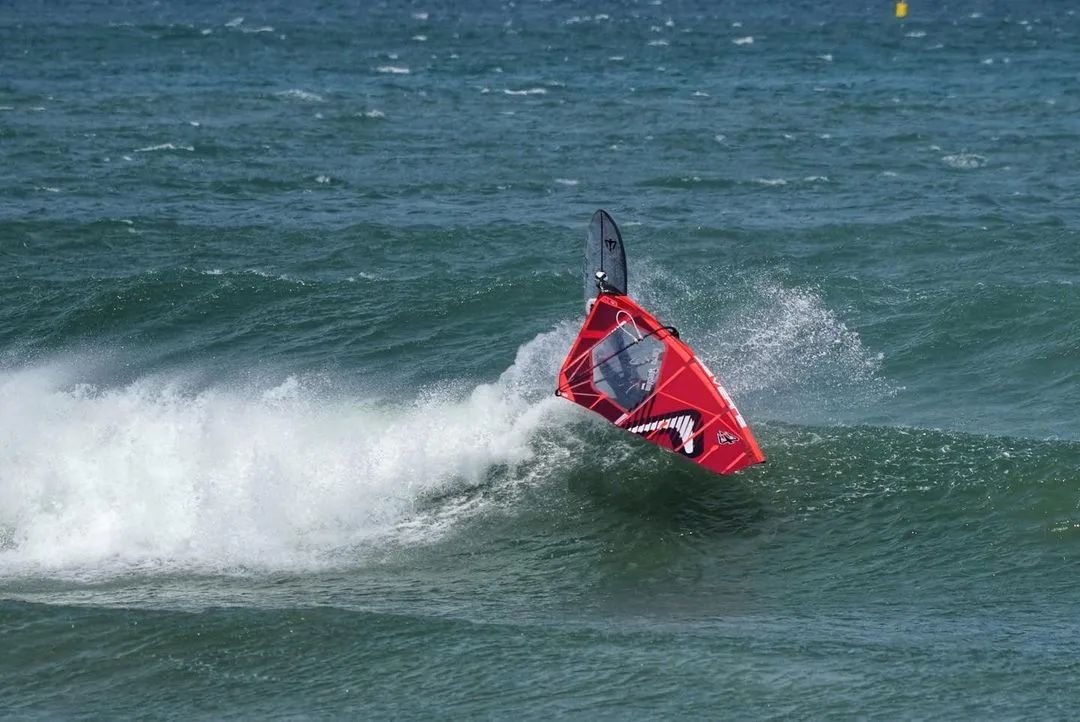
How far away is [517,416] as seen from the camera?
75.2 feet

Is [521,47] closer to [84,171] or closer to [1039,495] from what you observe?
[84,171]

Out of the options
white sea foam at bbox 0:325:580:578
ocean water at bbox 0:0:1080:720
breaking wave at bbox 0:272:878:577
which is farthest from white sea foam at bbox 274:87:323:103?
white sea foam at bbox 0:325:580:578

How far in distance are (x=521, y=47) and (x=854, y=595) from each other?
179 ft

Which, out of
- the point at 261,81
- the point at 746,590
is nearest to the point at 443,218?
the point at 746,590

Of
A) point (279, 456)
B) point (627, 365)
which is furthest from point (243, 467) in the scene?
point (627, 365)

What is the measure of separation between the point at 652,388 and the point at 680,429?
84cm

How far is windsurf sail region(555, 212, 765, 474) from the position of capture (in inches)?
772

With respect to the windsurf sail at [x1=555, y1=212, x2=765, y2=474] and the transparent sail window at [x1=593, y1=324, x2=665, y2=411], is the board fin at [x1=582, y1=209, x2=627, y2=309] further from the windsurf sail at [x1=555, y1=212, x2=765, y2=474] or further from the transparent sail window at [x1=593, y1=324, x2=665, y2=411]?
the transparent sail window at [x1=593, y1=324, x2=665, y2=411]

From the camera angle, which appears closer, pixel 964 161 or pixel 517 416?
pixel 517 416

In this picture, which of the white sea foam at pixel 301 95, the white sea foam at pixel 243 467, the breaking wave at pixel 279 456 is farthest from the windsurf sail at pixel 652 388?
the white sea foam at pixel 301 95

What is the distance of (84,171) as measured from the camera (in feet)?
132

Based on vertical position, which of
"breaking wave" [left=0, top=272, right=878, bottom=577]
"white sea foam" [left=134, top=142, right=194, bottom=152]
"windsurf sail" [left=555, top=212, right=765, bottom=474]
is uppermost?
"white sea foam" [left=134, top=142, right=194, bottom=152]

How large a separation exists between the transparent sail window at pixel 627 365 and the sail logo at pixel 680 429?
0.43m

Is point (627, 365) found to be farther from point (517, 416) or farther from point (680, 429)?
point (517, 416)
